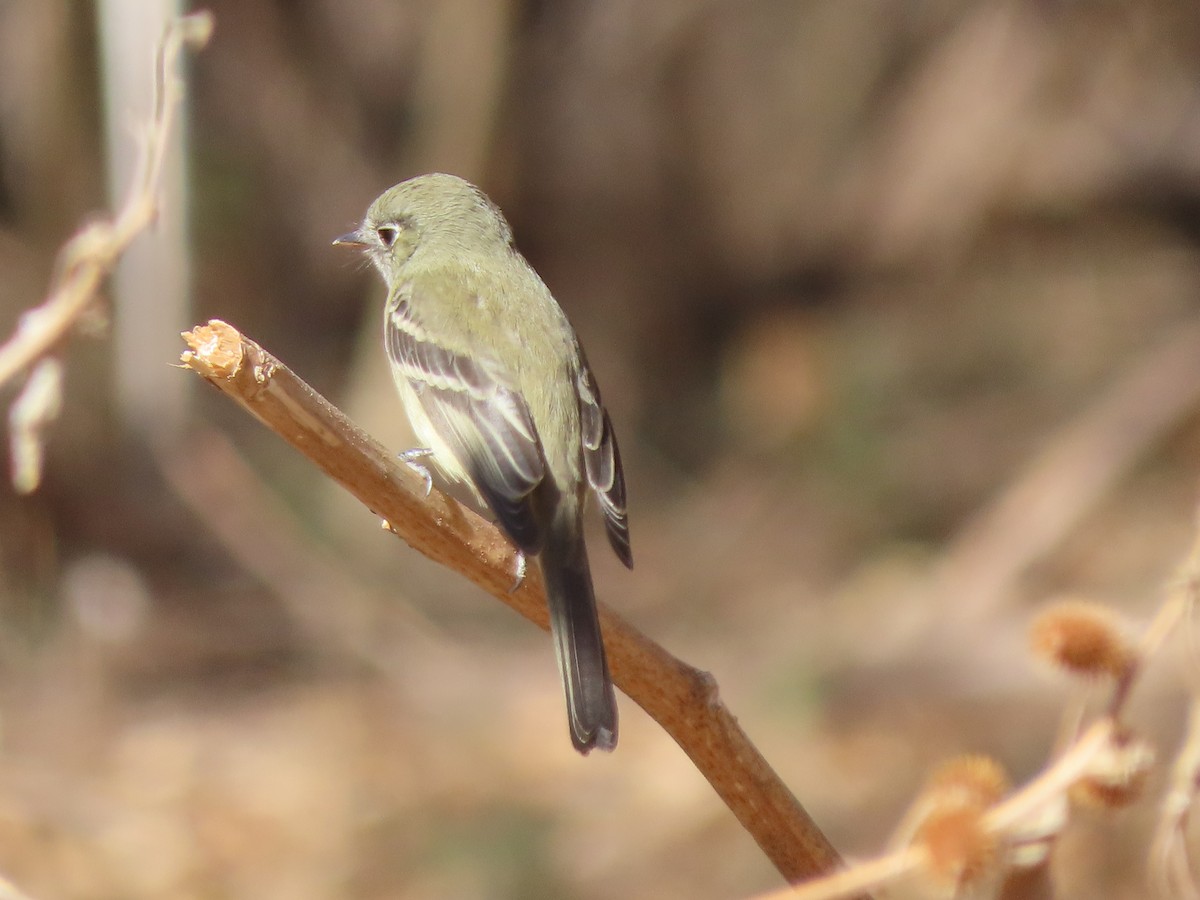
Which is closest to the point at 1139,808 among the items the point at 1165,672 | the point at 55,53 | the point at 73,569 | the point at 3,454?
the point at 1165,672

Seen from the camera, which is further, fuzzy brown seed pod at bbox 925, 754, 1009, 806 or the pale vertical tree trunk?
the pale vertical tree trunk

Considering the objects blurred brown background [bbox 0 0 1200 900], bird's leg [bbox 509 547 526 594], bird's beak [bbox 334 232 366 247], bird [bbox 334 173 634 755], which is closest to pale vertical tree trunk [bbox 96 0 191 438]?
blurred brown background [bbox 0 0 1200 900]

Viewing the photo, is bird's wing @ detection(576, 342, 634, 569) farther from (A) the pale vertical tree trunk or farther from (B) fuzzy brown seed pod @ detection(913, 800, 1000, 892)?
(A) the pale vertical tree trunk

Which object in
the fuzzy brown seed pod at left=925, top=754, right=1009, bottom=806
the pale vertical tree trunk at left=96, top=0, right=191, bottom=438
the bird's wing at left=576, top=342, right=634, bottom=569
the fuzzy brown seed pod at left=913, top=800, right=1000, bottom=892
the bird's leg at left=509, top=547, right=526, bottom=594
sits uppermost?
the pale vertical tree trunk at left=96, top=0, right=191, bottom=438

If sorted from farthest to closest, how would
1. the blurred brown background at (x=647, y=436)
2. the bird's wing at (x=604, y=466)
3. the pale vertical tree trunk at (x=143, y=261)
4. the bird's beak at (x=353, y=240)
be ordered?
the blurred brown background at (x=647, y=436) → the pale vertical tree trunk at (x=143, y=261) → the bird's beak at (x=353, y=240) → the bird's wing at (x=604, y=466)

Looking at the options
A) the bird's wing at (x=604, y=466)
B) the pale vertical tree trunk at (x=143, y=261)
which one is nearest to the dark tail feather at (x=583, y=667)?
the bird's wing at (x=604, y=466)

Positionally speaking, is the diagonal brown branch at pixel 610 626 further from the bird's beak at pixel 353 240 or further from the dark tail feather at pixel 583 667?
the bird's beak at pixel 353 240
